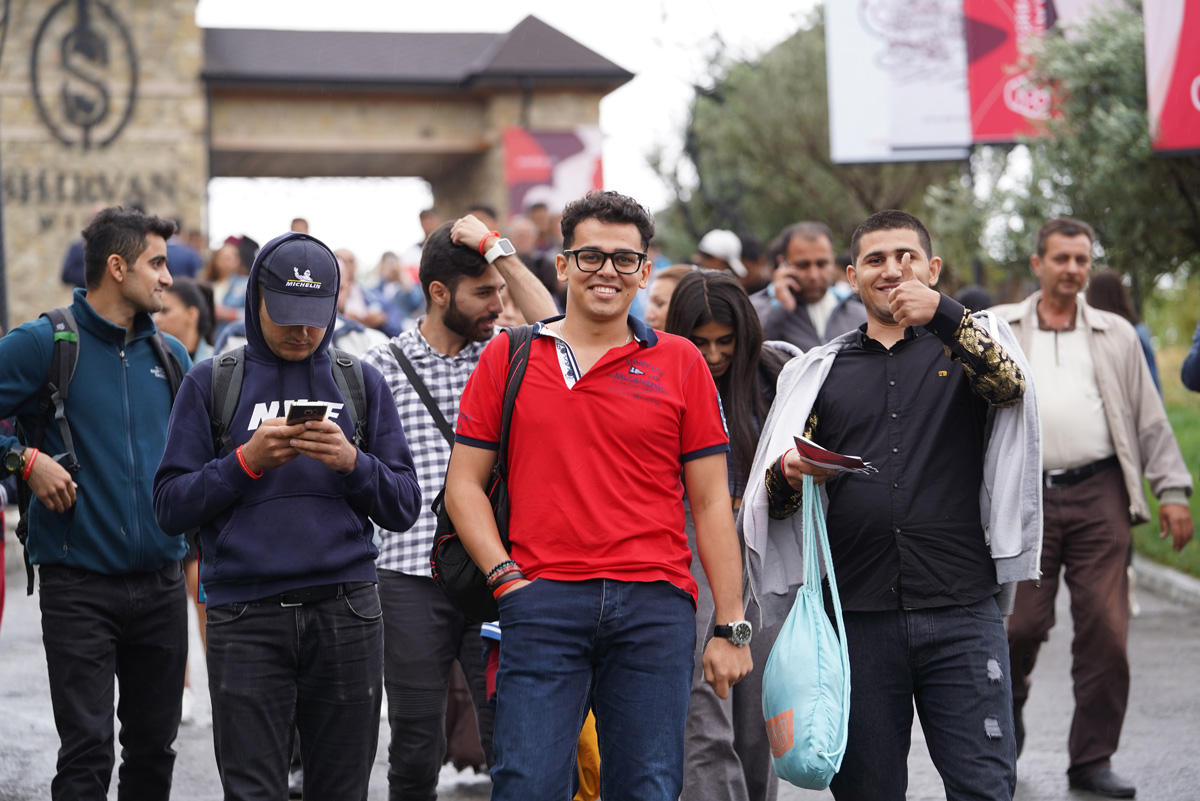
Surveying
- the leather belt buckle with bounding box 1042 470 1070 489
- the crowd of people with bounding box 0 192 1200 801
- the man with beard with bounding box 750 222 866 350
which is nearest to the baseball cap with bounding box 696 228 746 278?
the man with beard with bounding box 750 222 866 350

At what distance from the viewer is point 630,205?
4.48 metres

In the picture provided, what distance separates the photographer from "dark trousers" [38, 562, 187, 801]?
209 inches

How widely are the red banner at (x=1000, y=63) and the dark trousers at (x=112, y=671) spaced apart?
14866 millimetres

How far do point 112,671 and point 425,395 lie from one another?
1.49 m

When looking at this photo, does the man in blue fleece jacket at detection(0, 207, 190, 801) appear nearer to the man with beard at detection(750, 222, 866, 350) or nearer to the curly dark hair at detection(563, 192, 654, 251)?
the curly dark hair at detection(563, 192, 654, 251)

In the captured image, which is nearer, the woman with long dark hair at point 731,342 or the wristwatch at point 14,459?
the wristwatch at point 14,459

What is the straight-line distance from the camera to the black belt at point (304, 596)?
4.63m

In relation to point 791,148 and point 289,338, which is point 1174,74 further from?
point 791,148

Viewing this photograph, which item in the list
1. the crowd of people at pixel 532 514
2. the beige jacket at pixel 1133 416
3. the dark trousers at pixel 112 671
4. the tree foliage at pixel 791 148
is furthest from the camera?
the tree foliage at pixel 791 148

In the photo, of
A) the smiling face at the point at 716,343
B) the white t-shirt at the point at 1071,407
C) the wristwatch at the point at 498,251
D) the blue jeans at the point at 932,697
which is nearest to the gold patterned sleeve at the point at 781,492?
the blue jeans at the point at 932,697

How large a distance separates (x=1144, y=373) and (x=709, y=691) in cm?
289

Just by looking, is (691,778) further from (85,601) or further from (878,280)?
(85,601)

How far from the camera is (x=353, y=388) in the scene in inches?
193

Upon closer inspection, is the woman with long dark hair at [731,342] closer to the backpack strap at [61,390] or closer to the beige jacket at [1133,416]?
the beige jacket at [1133,416]
